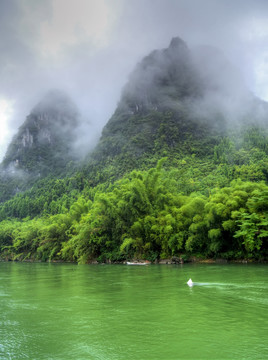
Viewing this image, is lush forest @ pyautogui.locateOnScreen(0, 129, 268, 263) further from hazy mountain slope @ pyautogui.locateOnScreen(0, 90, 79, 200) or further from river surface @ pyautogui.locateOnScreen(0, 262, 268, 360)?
hazy mountain slope @ pyautogui.locateOnScreen(0, 90, 79, 200)

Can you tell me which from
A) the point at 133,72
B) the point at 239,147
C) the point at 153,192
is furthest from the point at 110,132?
the point at 153,192

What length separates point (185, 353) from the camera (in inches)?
245

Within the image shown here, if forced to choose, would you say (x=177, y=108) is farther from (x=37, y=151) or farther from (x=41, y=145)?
(x=41, y=145)

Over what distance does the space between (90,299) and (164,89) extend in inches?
5200

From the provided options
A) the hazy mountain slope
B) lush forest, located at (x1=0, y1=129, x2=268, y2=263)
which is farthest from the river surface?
the hazy mountain slope

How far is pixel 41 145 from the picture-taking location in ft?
575

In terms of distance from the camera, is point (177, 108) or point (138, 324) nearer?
point (138, 324)

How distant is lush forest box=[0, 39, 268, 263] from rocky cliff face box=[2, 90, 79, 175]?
0.71 metres

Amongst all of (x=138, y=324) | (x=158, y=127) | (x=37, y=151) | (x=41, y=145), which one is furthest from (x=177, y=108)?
(x=138, y=324)

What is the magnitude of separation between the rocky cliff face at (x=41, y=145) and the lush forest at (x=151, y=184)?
0.71 meters

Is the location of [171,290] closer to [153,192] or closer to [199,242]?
[199,242]

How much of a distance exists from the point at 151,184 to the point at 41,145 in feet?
495

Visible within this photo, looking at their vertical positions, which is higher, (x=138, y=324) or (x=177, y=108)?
(x=177, y=108)

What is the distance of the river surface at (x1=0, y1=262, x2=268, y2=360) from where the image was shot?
252 inches
